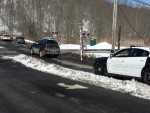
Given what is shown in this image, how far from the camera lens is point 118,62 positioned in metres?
15.8

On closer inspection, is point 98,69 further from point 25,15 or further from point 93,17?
point 25,15

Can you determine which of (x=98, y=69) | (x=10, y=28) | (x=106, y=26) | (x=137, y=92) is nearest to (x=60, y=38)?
(x=106, y=26)

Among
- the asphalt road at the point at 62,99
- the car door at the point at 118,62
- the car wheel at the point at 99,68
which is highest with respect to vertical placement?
the car door at the point at 118,62

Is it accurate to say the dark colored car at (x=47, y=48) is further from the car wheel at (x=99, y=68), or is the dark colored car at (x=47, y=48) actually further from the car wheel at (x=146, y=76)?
the car wheel at (x=146, y=76)

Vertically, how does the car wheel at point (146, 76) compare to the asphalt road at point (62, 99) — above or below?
above

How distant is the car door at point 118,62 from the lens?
51.1 feet

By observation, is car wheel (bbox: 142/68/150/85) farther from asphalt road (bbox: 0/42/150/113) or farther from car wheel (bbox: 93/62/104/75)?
car wheel (bbox: 93/62/104/75)

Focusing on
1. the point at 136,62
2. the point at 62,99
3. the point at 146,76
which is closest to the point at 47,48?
the point at 136,62

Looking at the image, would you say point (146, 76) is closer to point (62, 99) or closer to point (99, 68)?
point (99, 68)

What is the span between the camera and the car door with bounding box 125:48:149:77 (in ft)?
47.4

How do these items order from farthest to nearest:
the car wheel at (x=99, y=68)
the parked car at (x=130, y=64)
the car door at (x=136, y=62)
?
the car wheel at (x=99, y=68)
the car door at (x=136, y=62)
the parked car at (x=130, y=64)

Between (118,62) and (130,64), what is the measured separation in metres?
0.92

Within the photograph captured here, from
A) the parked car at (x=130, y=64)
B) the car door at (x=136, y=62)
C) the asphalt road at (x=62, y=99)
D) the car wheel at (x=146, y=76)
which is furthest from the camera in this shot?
the car door at (x=136, y=62)

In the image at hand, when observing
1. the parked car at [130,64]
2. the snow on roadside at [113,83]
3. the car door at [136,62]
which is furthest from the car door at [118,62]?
the snow on roadside at [113,83]
